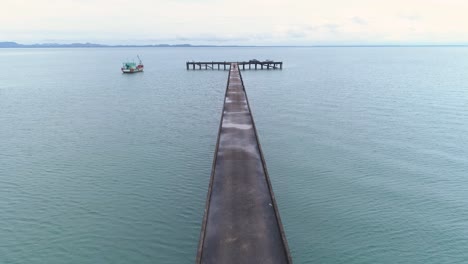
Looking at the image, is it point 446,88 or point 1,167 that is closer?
point 1,167

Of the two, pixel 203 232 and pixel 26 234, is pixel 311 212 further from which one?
pixel 26 234

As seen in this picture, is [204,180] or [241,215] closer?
[241,215]

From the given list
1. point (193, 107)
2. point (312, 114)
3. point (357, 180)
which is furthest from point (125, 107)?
point (357, 180)

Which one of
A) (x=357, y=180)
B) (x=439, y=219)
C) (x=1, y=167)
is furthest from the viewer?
(x=1, y=167)

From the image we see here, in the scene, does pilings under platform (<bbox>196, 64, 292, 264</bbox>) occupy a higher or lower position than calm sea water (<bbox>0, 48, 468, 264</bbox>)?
higher

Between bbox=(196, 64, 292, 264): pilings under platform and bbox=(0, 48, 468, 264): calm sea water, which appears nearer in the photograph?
bbox=(196, 64, 292, 264): pilings under platform
